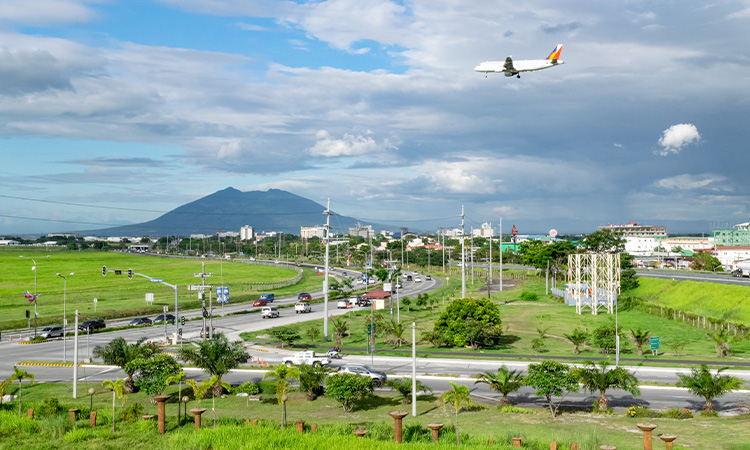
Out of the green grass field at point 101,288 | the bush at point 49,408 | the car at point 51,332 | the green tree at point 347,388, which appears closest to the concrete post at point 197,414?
the green tree at point 347,388

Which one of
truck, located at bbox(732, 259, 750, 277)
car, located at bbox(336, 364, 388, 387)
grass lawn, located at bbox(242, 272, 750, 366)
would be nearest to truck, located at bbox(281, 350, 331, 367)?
grass lawn, located at bbox(242, 272, 750, 366)

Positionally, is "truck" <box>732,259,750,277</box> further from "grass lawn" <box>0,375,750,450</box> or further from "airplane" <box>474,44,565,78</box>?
"grass lawn" <box>0,375,750,450</box>

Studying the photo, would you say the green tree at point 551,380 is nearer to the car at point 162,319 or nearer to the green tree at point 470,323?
the green tree at point 470,323

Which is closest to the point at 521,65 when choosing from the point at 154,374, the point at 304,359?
the point at 304,359

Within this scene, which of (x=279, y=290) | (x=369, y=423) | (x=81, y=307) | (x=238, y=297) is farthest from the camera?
(x=279, y=290)

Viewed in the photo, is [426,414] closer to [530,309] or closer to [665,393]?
[665,393]

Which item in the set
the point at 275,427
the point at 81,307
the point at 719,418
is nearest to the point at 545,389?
the point at 719,418

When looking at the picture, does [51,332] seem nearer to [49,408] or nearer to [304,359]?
[304,359]
